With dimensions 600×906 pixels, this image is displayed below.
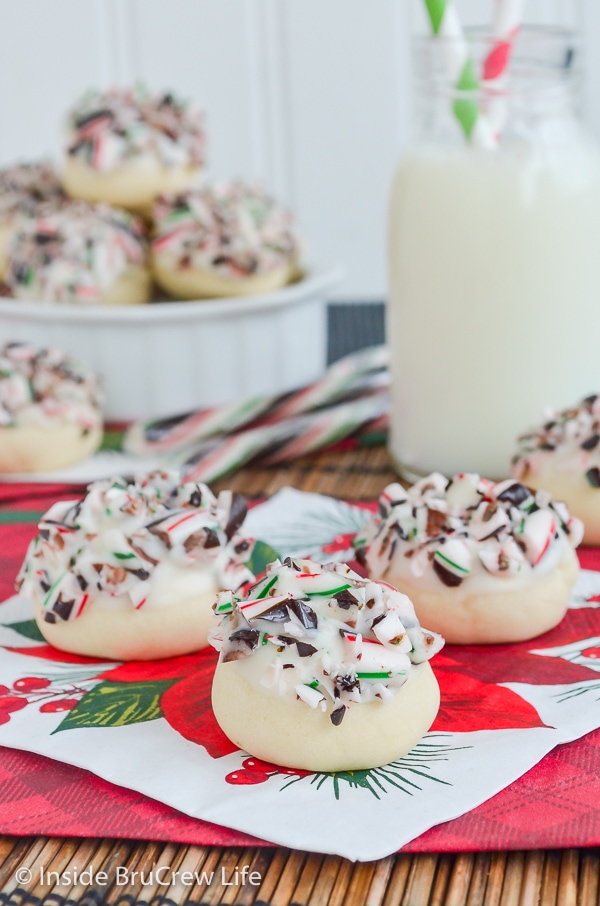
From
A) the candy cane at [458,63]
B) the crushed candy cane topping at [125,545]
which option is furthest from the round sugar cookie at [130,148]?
the crushed candy cane topping at [125,545]

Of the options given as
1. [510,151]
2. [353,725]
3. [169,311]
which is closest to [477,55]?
[510,151]

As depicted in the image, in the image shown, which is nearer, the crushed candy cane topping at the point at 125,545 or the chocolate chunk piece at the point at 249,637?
the chocolate chunk piece at the point at 249,637

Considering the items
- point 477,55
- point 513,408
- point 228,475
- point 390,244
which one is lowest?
point 228,475

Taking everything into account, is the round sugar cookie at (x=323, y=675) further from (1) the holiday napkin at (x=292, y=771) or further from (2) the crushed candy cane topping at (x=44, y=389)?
(2) the crushed candy cane topping at (x=44, y=389)

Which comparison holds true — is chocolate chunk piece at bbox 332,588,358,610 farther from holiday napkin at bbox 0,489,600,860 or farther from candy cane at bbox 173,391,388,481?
candy cane at bbox 173,391,388,481

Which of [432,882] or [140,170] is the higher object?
[140,170]

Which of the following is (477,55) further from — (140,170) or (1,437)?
(1,437)

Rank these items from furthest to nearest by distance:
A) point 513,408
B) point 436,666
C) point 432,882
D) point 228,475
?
point 228,475 → point 513,408 → point 436,666 → point 432,882
